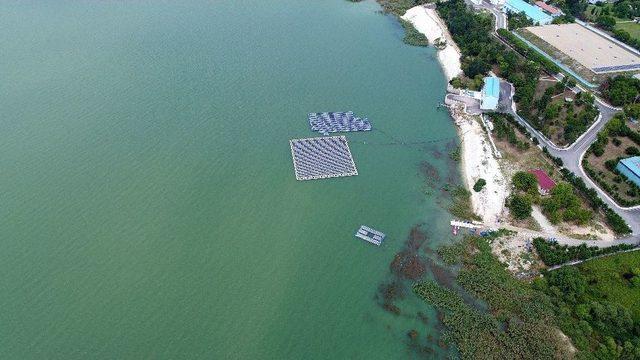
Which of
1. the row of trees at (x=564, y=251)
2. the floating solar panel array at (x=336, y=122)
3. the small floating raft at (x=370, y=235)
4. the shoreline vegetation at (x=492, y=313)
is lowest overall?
the shoreline vegetation at (x=492, y=313)

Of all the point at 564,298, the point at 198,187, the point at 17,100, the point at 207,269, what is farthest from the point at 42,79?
the point at 564,298

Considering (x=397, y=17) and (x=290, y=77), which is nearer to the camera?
(x=290, y=77)

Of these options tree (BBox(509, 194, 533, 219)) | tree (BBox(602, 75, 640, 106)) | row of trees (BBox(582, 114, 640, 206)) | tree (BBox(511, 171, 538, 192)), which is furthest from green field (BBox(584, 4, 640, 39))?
tree (BBox(509, 194, 533, 219))

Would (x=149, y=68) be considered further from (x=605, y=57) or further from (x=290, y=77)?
(x=605, y=57)

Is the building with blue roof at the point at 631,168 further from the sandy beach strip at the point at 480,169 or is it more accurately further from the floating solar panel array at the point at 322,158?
the floating solar panel array at the point at 322,158

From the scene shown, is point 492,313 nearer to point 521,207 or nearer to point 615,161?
point 521,207

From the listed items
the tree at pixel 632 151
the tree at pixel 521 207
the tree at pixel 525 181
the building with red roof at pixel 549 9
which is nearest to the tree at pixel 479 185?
the tree at pixel 521 207

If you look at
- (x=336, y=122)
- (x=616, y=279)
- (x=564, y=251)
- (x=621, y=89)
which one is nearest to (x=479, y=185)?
(x=564, y=251)

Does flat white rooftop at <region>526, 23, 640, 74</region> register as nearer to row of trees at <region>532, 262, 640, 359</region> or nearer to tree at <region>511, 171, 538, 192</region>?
tree at <region>511, 171, 538, 192</region>
